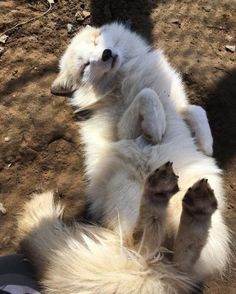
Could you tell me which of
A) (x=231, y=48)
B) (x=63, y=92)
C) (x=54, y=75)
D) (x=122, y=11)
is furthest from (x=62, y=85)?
(x=231, y=48)

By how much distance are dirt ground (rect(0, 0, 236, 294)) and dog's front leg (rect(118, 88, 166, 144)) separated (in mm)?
487

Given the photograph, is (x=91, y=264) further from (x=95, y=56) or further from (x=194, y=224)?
(x=95, y=56)

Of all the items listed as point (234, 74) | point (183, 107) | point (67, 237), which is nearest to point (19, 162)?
point (67, 237)

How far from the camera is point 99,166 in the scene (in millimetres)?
2811

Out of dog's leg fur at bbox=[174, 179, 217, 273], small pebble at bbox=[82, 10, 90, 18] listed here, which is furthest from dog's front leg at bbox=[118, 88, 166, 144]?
small pebble at bbox=[82, 10, 90, 18]

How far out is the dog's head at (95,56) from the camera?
309cm

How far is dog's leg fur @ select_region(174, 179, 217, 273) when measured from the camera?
2.21 m

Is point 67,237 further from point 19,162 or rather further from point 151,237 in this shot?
point 19,162

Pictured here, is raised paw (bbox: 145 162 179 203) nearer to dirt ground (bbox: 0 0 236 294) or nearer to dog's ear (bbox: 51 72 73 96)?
dirt ground (bbox: 0 0 236 294)

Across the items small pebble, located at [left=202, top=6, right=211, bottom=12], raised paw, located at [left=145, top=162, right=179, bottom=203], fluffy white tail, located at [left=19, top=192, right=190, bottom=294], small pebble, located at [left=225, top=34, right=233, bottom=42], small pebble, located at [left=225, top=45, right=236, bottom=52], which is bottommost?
fluffy white tail, located at [left=19, top=192, right=190, bottom=294]

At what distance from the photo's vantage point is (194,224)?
2.24 metres

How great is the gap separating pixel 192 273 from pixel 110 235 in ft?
1.45

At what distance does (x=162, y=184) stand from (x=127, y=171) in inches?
18.2

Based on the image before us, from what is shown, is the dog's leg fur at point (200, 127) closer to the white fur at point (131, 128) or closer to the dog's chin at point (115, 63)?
the white fur at point (131, 128)
